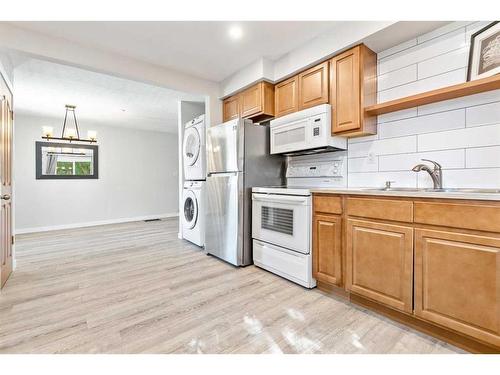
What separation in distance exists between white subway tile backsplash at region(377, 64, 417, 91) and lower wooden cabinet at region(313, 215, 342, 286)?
1323 mm

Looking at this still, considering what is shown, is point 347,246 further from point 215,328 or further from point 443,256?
point 215,328

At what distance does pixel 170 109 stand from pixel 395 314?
450 cm

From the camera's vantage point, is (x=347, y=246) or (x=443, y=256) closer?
(x=443, y=256)

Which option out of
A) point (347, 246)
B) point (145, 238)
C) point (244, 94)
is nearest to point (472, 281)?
point (347, 246)

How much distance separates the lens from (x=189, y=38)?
238 cm

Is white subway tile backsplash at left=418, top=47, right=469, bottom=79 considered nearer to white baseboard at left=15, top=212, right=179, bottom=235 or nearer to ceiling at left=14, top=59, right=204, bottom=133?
ceiling at left=14, top=59, right=204, bottom=133

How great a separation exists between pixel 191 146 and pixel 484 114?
3.26 m

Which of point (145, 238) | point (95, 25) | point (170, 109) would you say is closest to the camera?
point (95, 25)

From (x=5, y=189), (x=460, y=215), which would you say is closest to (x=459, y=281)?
(x=460, y=215)

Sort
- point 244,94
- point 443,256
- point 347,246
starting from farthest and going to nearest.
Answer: point 244,94 → point 347,246 → point 443,256

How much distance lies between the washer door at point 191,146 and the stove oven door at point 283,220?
1384mm

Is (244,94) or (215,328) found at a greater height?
(244,94)

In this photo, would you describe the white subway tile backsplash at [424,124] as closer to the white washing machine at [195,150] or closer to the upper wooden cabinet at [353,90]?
the upper wooden cabinet at [353,90]

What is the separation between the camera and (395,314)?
1671 millimetres
